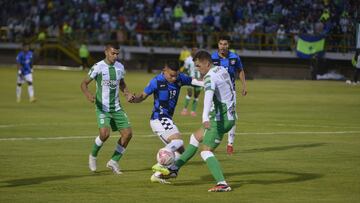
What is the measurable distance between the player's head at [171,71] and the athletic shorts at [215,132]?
50.2 inches

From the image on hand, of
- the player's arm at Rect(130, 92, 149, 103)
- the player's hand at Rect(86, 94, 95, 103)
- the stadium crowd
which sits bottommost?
the stadium crowd

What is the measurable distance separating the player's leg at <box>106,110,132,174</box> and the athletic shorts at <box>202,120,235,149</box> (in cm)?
252

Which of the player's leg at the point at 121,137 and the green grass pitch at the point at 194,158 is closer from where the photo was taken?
the green grass pitch at the point at 194,158

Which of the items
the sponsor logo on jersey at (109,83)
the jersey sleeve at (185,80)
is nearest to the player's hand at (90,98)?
the sponsor logo on jersey at (109,83)

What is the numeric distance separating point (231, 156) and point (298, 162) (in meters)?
1.76

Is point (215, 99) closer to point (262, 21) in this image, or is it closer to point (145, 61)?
point (262, 21)

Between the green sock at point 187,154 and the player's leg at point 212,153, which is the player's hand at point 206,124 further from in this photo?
the green sock at point 187,154

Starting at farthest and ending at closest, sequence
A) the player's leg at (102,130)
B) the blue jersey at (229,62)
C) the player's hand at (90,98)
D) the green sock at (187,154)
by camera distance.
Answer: the blue jersey at (229,62), the player's leg at (102,130), the player's hand at (90,98), the green sock at (187,154)

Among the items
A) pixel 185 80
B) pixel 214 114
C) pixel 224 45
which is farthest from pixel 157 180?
pixel 224 45

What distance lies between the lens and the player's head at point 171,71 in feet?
48.8

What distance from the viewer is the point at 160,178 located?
1479 cm

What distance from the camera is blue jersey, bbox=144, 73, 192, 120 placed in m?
15.0

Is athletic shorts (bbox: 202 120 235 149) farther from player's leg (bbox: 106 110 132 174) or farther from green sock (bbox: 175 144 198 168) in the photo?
player's leg (bbox: 106 110 132 174)

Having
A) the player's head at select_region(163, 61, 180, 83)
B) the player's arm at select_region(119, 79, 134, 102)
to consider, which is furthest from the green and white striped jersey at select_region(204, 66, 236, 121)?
the player's arm at select_region(119, 79, 134, 102)
